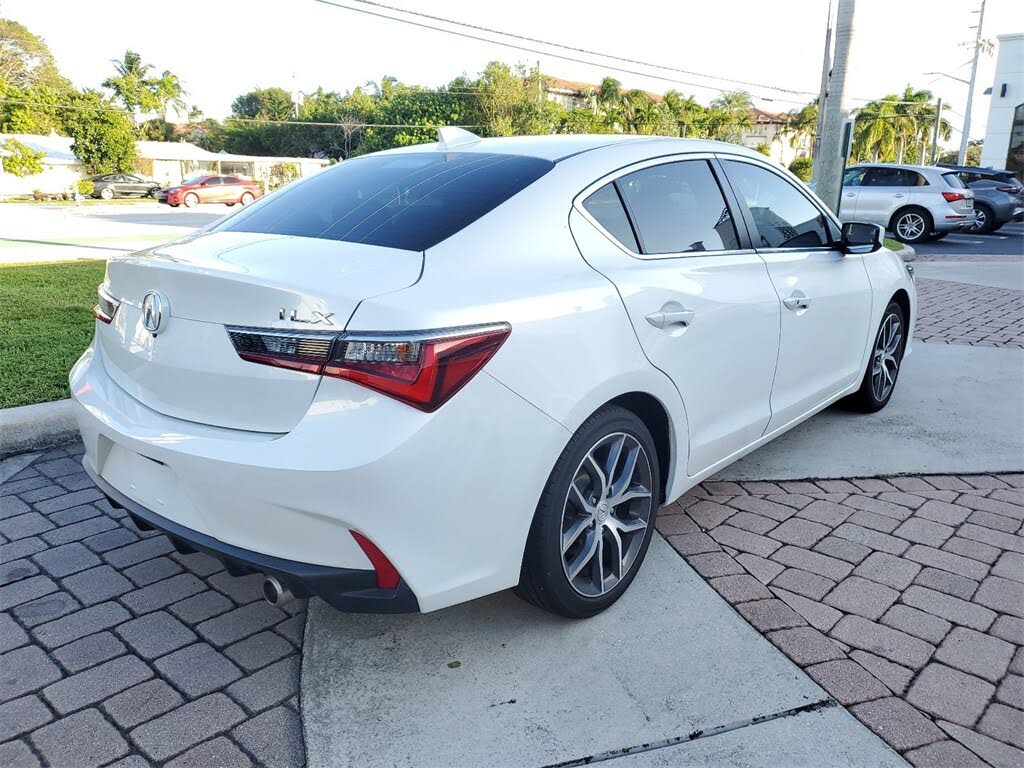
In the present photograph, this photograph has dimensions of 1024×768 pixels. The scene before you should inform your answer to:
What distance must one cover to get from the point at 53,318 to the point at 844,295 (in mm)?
6350

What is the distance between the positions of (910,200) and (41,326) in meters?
16.0

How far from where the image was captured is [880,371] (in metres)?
5.04

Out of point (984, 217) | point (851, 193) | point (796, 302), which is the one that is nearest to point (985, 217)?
point (984, 217)

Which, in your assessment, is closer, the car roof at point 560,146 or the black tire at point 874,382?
the car roof at point 560,146

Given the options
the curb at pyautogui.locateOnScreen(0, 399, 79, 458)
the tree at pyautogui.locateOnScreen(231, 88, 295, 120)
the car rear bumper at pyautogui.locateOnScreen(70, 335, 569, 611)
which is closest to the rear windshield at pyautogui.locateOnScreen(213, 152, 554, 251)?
the car rear bumper at pyautogui.locateOnScreen(70, 335, 569, 611)

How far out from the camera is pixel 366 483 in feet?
6.85

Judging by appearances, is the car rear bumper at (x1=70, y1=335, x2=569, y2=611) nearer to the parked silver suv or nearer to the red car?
the parked silver suv

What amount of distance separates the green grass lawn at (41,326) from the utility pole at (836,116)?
895 cm

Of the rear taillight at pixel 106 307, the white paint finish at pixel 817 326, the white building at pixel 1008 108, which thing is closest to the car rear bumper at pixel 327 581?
the rear taillight at pixel 106 307

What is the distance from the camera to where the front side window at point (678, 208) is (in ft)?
9.95

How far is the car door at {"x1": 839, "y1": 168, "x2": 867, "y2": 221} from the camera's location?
1675cm

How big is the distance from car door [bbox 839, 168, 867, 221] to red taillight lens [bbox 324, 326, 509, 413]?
1622cm

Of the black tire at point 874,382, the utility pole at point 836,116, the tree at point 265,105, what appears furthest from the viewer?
the tree at point 265,105

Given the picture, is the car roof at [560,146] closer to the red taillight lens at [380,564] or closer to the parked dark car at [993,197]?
the red taillight lens at [380,564]
